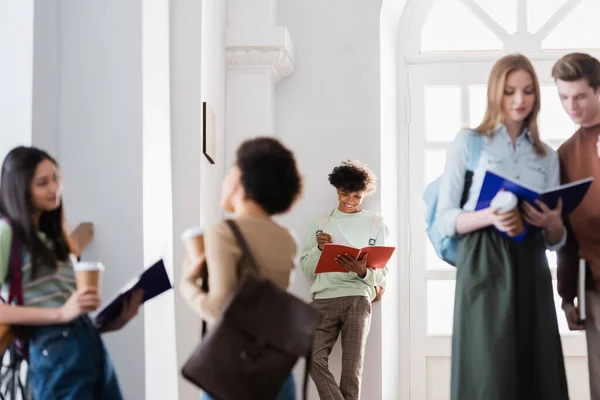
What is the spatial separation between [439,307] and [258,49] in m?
1.89

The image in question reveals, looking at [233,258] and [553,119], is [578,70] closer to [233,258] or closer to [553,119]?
[233,258]

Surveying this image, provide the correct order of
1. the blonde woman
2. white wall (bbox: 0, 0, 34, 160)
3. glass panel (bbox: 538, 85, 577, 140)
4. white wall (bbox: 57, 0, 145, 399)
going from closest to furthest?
the blonde woman
white wall (bbox: 0, 0, 34, 160)
white wall (bbox: 57, 0, 145, 399)
glass panel (bbox: 538, 85, 577, 140)

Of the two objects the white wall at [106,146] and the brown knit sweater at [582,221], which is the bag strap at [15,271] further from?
the brown knit sweater at [582,221]

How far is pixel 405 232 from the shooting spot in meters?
5.66

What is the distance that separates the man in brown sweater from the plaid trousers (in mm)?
1807

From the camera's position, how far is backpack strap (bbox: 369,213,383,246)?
488 centimetres

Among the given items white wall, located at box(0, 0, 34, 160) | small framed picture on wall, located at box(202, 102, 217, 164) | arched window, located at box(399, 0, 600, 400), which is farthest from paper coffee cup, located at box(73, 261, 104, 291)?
arched window, located at box(399, 0, 600, 400)

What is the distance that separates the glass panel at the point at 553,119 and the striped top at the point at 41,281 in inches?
145

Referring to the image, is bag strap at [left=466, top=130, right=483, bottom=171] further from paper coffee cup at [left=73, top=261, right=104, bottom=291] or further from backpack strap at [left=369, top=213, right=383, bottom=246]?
backpack strap at [left=369, top=213, right=383, bottom=246]

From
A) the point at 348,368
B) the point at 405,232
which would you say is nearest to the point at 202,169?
the point at 348,368

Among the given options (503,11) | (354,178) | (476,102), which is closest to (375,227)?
(354,178)

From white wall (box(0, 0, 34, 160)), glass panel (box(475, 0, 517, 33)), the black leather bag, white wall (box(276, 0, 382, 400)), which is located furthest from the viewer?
glass panel (box(475, 0, 517, 33))

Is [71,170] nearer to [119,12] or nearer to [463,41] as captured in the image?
[119,12]

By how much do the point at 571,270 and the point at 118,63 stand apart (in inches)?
72.7
